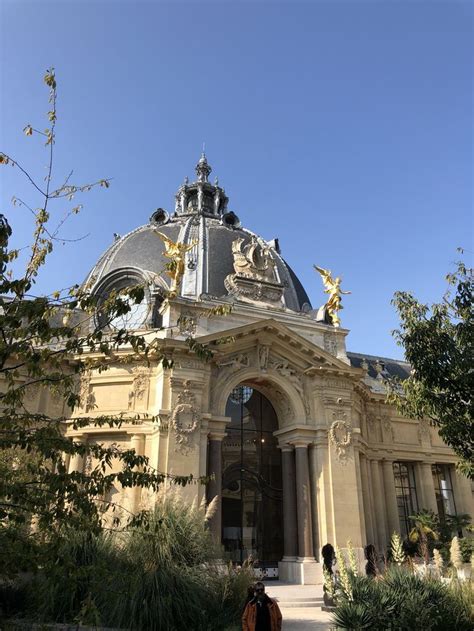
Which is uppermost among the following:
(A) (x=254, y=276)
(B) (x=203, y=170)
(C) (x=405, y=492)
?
(B) (x=203, y=170)

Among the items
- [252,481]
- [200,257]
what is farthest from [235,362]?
[200,257]

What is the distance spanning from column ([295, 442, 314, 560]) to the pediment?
3.71m

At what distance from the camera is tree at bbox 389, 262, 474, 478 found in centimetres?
1423

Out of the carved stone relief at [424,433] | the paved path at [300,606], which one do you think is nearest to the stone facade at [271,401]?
the carved stone relief at [424,433]

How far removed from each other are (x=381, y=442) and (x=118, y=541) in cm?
2082

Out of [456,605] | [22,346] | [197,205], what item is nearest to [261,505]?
[456,605]

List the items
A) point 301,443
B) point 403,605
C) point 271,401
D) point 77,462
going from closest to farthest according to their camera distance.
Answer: point 403,605, point 77,462, point 301,443, point 271,401

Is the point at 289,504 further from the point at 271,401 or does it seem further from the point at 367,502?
the point at 367,502

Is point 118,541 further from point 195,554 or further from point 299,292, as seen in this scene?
point 299,292

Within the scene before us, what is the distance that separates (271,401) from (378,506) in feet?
30.4

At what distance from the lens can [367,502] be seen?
26219 millimetres

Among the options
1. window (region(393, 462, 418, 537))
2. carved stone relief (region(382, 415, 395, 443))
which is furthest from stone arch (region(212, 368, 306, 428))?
window (region(393, 462, 418, 537))

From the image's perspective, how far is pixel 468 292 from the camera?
14727mm

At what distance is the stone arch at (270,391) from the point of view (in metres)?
22.0
